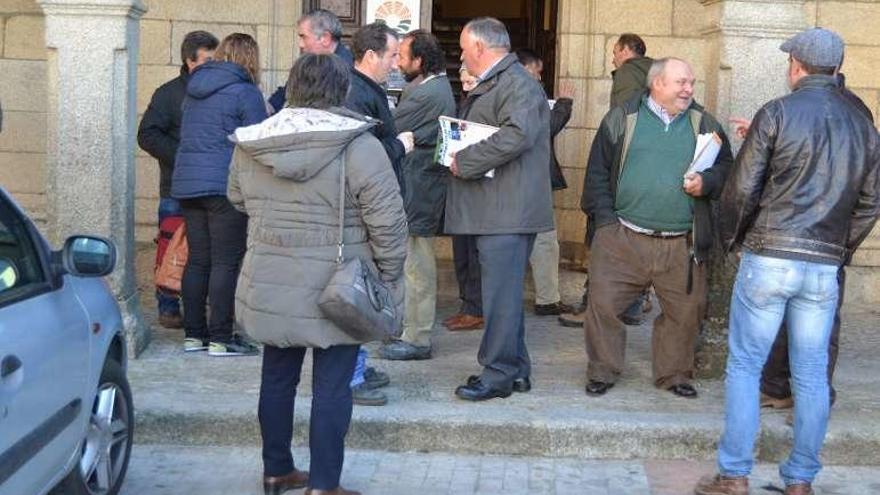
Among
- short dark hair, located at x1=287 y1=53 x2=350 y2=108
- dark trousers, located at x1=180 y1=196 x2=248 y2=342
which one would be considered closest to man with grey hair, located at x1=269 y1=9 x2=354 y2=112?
dark trousers, located at x1=180 y1=196 x2=248 y2=342

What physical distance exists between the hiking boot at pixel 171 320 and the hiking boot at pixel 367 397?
2075 millimetres

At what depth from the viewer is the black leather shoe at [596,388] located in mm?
6875

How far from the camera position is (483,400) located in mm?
6684

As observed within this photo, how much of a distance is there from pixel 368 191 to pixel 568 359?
291 cm

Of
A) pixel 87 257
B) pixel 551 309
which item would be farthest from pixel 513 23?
pixel 87 257

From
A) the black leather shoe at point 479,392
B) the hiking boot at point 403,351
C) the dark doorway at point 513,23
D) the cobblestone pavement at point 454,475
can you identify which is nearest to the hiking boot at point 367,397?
the cobblestone pavement at point 454,475

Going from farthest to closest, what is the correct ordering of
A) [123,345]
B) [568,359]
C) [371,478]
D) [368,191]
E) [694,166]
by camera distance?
[568,359] < [694,166] < [371,478] < [123,345] < [368,191]

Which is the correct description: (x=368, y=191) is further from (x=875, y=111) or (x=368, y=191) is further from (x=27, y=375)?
(x=875, y=111)

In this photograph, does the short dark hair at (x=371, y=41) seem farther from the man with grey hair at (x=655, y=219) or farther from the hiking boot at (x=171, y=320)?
the hiking boot at (x=171, y=320)

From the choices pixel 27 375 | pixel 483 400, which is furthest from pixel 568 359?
pixel 27 375

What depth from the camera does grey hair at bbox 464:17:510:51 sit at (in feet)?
21.7

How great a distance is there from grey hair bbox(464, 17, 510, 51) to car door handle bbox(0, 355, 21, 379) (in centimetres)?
318

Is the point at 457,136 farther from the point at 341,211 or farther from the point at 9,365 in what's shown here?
the point at 9,365

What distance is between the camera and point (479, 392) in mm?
6672
